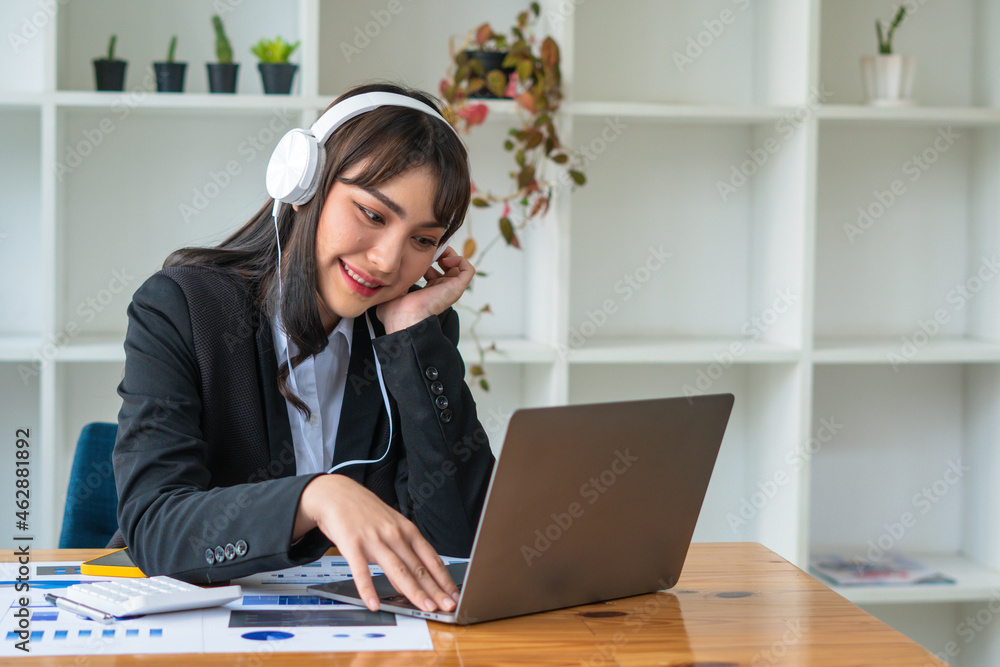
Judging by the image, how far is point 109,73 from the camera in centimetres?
222

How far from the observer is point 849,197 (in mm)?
2643

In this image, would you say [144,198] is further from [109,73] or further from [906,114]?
[906,114]

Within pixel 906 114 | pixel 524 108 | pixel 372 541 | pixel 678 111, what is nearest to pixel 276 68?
pixel 524 108

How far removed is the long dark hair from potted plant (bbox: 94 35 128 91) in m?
1.03

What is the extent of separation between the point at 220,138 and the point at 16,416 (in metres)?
0.89

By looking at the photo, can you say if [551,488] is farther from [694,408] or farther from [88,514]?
[88,514]

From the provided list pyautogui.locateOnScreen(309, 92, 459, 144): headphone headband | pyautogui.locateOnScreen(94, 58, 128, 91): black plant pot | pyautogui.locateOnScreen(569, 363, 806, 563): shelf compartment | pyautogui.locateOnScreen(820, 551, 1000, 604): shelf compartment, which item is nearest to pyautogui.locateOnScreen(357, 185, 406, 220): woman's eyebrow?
pyautogui.locateOnScreen(309, 92, 459, 144): headphone headband

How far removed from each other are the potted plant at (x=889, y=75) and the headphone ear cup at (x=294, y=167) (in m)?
1.70

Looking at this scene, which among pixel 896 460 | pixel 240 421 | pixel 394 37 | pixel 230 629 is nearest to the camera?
pixel 230 629

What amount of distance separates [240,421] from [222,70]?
1.26m

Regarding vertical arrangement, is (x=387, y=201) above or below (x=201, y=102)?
below

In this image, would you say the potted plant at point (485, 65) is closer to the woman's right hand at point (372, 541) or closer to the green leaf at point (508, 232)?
the green leaf at point (508, 232)

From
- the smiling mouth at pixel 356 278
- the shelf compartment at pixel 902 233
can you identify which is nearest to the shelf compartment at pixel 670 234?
the shelf compartment at pixel 902 233

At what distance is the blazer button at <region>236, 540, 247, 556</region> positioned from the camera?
0.93 meters
